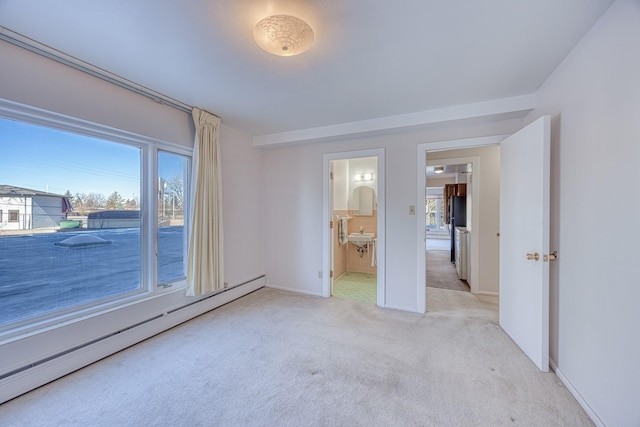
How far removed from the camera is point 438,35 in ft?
5.48

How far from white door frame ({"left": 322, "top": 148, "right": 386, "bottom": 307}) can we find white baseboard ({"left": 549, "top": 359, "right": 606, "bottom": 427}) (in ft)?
5.67

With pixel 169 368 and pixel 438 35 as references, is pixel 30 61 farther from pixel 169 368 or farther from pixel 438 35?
pixel 438 35

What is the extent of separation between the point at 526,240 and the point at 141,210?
3725 millimetres

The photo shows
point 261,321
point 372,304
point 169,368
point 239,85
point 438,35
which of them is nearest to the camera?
point 438,35

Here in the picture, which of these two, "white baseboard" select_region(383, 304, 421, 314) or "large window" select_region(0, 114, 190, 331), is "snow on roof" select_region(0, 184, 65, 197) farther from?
"white baseboard" select_region(383, 304, 421, 314)

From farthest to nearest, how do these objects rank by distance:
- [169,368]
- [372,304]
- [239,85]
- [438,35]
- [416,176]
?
[372,304] < [416,176] < [239,85] < [169,368] < [438,35]

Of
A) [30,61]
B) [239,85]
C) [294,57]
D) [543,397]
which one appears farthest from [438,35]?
[30,61]

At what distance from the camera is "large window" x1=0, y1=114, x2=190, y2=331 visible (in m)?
1.86

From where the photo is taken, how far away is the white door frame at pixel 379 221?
340 cm

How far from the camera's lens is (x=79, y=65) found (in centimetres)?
200

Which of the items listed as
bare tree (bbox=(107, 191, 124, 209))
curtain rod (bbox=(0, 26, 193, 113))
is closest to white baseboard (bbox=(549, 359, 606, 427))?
bare tree (bbox=(107, 191, 124, 209))

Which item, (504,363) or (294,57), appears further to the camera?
(504,363)

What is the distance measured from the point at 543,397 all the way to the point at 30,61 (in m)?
4.35

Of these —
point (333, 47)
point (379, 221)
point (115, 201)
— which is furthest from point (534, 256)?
point (115, 201)
